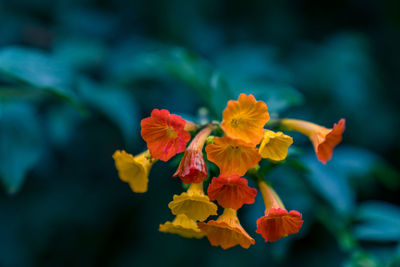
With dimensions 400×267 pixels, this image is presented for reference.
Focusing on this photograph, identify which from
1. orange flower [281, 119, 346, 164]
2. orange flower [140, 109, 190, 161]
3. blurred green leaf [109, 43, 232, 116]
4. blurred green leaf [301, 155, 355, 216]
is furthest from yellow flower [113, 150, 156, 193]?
blurred green leaf [301, 155, 355, 216]

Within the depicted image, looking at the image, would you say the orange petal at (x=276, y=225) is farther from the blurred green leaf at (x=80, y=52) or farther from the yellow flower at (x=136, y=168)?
the blurred green leaf at (x=80, y=52)

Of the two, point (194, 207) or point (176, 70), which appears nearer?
point (194, 207)

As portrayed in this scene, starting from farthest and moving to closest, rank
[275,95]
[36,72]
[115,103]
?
[115,103], [275,95], [36,72]

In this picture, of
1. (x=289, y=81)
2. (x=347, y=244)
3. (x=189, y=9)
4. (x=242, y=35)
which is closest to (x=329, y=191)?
(x=347, y=244)

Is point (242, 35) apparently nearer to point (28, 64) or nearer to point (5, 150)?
point (28, 64)

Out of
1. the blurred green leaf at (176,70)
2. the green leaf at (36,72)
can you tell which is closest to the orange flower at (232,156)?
the blurred green leaf at (176,70)

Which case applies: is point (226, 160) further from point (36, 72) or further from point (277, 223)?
point (36, 72)

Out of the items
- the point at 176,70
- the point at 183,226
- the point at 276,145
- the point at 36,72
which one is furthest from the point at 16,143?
the point at 276,145

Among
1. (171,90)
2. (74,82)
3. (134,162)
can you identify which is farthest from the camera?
(171,90)

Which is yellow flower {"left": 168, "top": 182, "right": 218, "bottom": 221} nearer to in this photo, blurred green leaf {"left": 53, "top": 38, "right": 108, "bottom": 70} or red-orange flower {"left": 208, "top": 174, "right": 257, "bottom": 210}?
red-orange flower {"left": 208, "top": 174, "right": 257, "bottom": 210}
